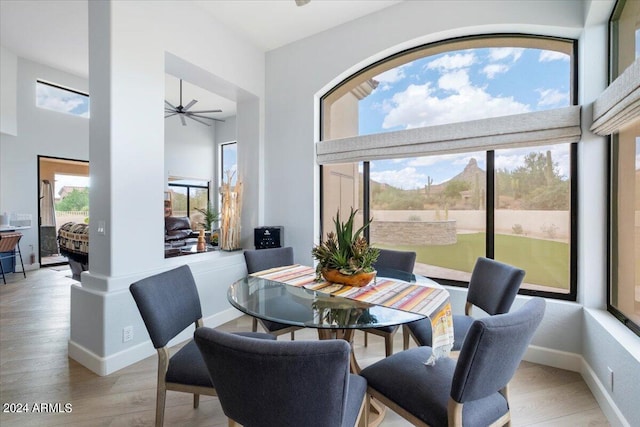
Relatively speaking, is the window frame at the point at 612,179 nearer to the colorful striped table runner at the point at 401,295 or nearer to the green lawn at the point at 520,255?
the green lawn at the point at 520,255

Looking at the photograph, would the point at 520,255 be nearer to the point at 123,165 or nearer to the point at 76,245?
the point at 123,165

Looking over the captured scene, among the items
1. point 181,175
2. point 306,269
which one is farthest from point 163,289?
point 181,175

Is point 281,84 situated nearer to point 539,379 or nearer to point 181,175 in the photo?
point 539,379

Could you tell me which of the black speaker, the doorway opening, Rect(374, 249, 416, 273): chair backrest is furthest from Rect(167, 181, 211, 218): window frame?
Rect(374, 249, 416, 273): chair backrest

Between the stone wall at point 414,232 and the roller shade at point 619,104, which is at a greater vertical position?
the roller shade at point 619,104

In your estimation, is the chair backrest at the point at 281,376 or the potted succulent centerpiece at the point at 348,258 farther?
the potted succulent centerpiece at the point at 348,258

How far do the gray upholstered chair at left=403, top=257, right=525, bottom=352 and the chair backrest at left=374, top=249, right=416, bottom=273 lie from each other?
0.50 m

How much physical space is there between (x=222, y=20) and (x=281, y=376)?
373 centimetres

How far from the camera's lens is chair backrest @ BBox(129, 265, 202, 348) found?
4.77 feet

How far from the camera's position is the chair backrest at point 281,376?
0.83 meters

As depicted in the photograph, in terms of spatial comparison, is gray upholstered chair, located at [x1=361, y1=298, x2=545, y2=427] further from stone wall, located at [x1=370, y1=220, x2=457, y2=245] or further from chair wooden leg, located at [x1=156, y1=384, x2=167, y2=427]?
stone wall, located at [x1=370, y1=220, x2=457, y2=245]

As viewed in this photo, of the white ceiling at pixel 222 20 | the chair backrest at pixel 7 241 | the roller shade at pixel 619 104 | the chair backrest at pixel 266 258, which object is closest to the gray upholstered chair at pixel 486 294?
the roller shade at pixel 619 104

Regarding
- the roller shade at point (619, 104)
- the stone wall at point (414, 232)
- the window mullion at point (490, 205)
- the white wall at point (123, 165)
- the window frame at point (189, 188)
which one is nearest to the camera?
the roller shade at point (619, 104)

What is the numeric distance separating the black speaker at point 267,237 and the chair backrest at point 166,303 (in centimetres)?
162
